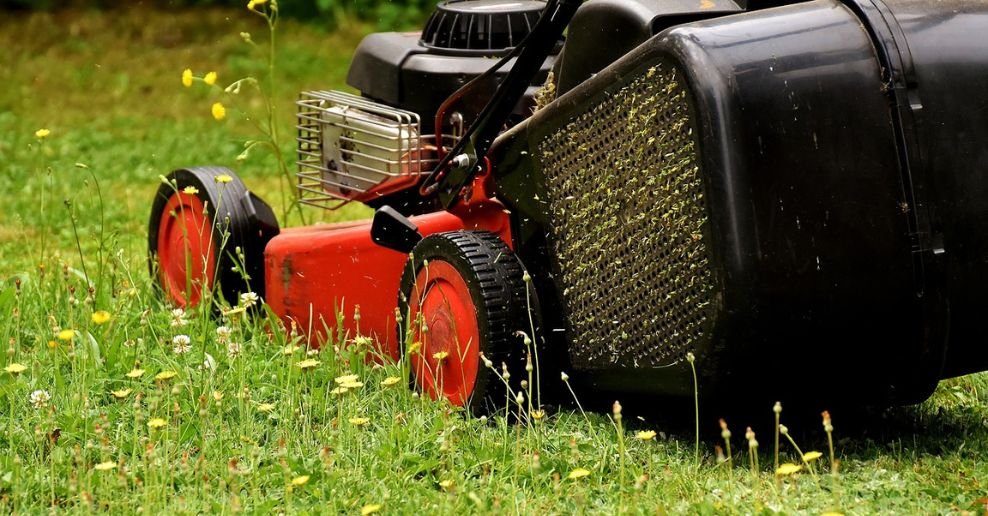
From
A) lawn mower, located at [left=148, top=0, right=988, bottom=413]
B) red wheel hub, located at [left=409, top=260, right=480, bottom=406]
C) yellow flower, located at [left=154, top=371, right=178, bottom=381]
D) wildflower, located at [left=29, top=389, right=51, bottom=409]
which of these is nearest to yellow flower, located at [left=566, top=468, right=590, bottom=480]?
lawn mower, located at [left=148, top=0, right=988, bottom=413]

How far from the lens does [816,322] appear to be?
2.38m

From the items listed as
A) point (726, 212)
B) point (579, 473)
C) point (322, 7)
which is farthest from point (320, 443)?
point (322, 7)

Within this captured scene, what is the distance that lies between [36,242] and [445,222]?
2080 mm

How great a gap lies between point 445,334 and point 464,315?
9 cm

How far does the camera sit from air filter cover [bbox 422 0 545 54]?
3.36 meters

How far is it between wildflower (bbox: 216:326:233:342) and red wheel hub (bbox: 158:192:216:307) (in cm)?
35

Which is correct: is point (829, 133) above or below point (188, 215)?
above

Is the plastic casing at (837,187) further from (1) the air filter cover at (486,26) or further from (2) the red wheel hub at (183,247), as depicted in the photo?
(2) the red wheel hub at (183,247)

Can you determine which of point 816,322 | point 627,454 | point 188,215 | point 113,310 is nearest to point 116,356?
point 113,310

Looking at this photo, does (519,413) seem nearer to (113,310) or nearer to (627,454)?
(627,454)

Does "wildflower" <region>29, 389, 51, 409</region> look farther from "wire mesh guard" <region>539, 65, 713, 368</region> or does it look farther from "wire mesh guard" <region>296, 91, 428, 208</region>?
"wire mesh guard" <region>539, 65, 713, 368</region>

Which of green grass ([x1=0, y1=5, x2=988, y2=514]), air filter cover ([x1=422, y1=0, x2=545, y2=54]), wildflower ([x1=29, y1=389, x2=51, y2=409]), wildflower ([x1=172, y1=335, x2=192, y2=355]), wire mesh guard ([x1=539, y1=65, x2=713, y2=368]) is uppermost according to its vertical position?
air filter cover ([x1=422, y1=0, x2=545, y2=54])

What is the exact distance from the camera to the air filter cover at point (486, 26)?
336cm

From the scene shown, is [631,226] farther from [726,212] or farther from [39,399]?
[39,399]
